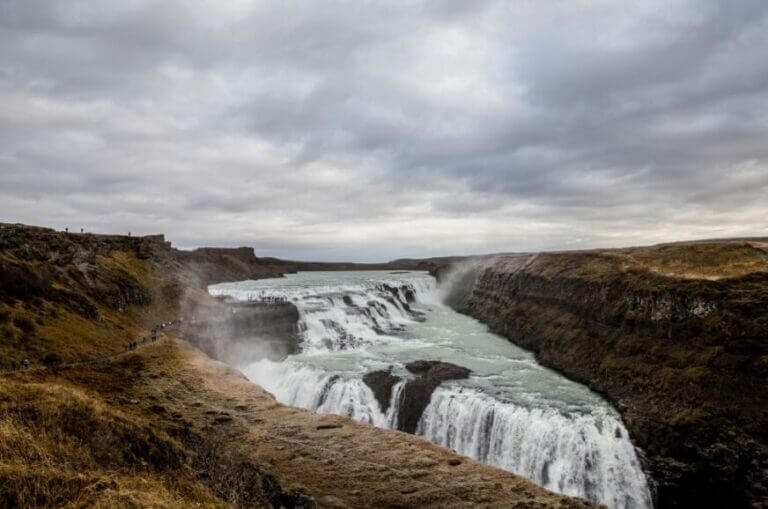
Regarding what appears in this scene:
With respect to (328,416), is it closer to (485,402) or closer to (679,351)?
(485,402)

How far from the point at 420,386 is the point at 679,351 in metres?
17.0

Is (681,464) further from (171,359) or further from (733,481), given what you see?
(171,359)

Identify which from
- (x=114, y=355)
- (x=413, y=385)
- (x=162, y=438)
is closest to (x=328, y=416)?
(x=162, y=438)

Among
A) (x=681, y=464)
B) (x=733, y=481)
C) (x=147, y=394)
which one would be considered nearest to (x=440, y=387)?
(x=681, y=464)

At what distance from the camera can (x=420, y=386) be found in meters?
30.6

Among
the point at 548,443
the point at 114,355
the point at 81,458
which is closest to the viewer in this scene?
the point at 81,458

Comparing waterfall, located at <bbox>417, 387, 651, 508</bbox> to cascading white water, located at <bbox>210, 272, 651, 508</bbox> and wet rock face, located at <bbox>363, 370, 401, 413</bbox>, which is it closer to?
cascading white water, located at <bbox>210, 272, 651, 508</bbox>

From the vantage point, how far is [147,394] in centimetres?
2181

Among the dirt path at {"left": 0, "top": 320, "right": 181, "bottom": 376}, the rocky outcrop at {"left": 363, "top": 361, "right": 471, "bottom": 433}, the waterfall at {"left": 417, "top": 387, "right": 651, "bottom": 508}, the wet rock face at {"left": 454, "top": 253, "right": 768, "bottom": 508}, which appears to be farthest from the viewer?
the rocky outcrop at {"left": 363, "top": 361, "right": 471, "bottom": 433}

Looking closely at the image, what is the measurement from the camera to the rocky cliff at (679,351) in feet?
69.3

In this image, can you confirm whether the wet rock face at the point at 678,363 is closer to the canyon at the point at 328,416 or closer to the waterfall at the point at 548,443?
the canyon at the point at 328,416

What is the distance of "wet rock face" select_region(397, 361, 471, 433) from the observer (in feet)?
94.1

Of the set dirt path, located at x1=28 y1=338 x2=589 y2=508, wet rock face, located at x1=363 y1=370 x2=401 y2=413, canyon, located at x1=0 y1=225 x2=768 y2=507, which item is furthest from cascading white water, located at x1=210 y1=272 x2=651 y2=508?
dirt path, located at x1=28 y1=338 x2=589 y2=508

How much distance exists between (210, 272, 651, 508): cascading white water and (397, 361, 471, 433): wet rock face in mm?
501
